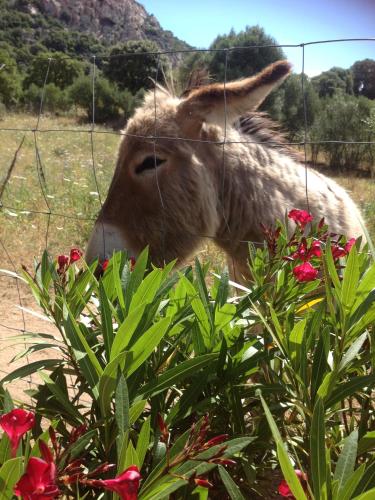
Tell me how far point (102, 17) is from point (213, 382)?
325 ft

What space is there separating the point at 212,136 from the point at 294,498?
2890mm

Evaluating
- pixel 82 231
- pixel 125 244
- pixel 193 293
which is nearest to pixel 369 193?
pixel 82 231

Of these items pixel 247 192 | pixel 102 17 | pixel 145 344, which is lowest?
pixel 145 344

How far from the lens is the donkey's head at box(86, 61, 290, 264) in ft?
10.1

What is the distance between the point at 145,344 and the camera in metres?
1.03

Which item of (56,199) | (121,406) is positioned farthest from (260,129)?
(56,199)

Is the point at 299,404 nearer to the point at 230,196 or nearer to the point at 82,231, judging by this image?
the point at 230,196

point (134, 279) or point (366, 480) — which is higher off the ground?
point (134, 279)

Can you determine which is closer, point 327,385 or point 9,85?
point 327,385

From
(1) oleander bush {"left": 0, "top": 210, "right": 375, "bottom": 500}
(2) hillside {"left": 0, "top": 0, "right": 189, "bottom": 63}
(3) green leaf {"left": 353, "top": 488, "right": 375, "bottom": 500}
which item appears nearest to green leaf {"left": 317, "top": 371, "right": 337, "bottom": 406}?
(1) oleander bush {"left": 0, "top": 210, "right": 375, "bottom": 500}

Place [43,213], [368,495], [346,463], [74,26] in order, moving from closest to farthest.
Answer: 1. [368,495]
2. [346,463]
3. [43,213]
4. [74,26]

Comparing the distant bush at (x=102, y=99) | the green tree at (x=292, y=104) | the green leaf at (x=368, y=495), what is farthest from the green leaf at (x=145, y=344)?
the distant bush at (x=102, y=99)

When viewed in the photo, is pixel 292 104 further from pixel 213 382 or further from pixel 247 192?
pixel 213 382

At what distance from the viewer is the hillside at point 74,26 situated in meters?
54.6
